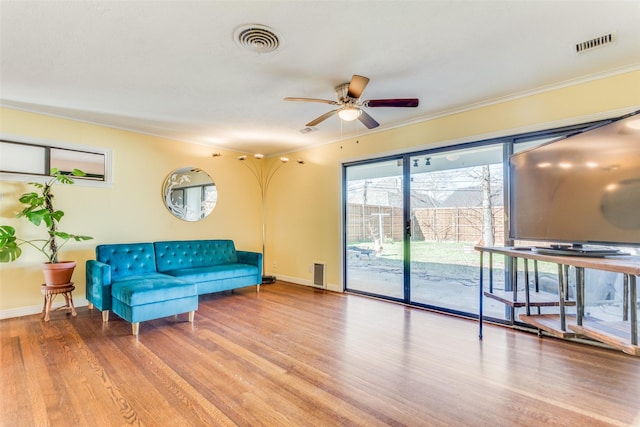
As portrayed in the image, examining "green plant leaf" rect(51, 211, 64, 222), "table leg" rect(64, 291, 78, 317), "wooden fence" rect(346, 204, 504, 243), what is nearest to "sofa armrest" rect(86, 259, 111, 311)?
"table leg" rect(64, 291, 78, 317)

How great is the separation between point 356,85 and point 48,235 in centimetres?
427

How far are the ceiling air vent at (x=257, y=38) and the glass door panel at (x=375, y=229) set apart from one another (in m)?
2.61

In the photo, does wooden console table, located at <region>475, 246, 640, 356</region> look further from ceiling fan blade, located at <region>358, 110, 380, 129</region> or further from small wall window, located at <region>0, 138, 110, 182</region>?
small wall window, located at <region>0, 138, 110, 182</region>

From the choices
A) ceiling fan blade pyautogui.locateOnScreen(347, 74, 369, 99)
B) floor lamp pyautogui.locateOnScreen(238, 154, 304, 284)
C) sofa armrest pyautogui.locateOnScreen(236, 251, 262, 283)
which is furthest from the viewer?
floor lamp pyautogui.locateOnScreen(238, 154, 304, 284)

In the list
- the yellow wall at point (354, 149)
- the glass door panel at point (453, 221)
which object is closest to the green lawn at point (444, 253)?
the glass door panel at point (453, 221)

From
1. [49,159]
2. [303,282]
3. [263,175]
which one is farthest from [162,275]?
[263,175]

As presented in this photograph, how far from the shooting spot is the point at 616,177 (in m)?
1.82

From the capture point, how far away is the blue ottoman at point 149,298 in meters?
3.06

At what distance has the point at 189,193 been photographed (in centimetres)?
507

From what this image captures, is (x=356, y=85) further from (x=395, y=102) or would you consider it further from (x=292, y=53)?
(x=292, y=53)

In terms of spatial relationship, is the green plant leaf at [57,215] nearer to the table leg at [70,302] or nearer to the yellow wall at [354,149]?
the table leg at [70,302]

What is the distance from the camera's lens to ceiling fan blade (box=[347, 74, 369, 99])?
2413mm

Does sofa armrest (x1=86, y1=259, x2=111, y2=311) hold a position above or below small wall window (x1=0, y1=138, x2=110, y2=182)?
below

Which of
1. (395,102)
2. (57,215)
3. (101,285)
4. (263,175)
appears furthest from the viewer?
(263,175)
